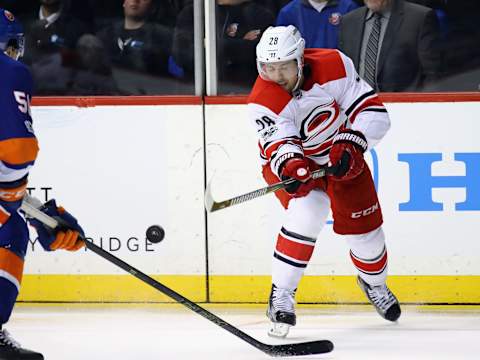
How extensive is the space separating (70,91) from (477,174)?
1660 millimetres

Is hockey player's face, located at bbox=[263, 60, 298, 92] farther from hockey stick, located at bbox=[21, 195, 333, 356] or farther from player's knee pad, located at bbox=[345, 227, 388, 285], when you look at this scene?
hockey stick, located at bbox=[21, 195, 333, 356]

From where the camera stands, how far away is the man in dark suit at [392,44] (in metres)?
4.82

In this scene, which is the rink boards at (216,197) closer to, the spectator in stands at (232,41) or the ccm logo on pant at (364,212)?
the spectator in stands at (232,41)

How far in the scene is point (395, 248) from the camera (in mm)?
4812

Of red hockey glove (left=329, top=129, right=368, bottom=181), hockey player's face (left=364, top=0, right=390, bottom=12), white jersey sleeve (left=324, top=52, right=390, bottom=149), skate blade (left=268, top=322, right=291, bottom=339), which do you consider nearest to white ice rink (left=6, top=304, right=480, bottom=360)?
skate blade (left=268, top=322, right=291, bottom=339)

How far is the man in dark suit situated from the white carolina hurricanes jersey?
0.49 m

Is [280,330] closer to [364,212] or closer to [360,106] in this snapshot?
[364,212]

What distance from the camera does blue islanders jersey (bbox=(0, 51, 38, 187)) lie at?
3.37 m

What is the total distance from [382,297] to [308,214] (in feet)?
1.68

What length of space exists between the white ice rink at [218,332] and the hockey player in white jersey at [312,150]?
19 centimetres

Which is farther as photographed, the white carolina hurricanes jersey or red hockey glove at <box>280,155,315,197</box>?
the white carolina hurricanes jersey

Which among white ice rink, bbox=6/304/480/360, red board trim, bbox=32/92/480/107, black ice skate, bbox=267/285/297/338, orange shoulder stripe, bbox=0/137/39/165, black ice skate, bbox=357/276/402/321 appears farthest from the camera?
red board trim, bbox=32/92/480/107

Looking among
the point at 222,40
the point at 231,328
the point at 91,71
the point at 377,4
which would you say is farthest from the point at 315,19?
the point at 231,328

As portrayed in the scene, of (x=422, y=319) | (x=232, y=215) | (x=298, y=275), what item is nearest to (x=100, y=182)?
(x=232, y=215)
